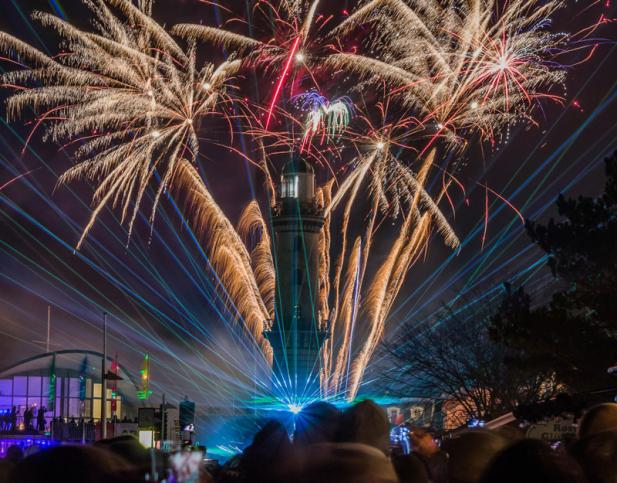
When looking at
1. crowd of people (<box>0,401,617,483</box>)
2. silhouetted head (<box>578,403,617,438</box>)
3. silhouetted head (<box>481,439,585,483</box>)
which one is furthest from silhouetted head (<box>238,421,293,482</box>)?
silhouetted head (<box>578,403,617,438</box>)

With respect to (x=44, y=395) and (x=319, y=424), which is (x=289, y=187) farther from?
(x=319, y=424)

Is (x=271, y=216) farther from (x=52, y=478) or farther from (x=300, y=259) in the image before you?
(x=52, y=478)

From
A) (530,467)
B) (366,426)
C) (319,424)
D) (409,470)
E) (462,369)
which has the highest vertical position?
(462,369)

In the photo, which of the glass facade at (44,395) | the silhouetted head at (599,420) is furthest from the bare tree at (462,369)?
the silhouetted head at (599,420)

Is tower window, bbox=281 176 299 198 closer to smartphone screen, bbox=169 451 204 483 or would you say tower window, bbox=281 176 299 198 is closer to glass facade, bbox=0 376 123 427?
glass facade, bbox=0 376 123 427

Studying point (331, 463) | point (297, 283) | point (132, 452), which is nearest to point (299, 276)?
point (297, 283)
